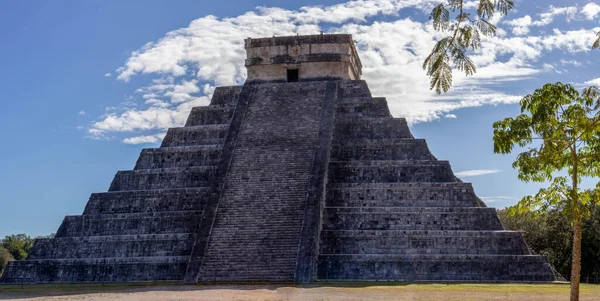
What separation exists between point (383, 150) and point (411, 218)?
10.8 ft

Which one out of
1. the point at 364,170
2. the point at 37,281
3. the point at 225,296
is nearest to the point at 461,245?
the point at 364,170

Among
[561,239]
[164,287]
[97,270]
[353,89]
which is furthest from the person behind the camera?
[561,239]

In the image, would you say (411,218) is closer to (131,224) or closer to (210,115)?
(131,224)

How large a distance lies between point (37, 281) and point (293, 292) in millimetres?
8729

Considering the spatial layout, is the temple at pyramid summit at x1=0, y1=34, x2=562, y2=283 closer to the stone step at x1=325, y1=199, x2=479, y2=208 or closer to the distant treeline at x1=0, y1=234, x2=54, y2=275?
the stone step at x1=325, y1=199, x2=479, y2=208

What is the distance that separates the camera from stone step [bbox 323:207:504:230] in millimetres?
20734

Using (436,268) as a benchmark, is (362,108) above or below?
above

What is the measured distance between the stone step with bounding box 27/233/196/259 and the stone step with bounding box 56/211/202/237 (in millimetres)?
444

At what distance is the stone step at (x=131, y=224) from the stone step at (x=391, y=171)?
4.38 metres

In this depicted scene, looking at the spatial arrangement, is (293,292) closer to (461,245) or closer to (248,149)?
(461,245)

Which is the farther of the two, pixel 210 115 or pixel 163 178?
pixel 210 115

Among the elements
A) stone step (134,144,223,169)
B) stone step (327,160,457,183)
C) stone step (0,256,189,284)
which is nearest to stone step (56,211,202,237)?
stone step (0,256,189,284)

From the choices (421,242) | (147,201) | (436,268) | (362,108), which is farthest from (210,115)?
(436,268)

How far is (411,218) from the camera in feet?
69.0
